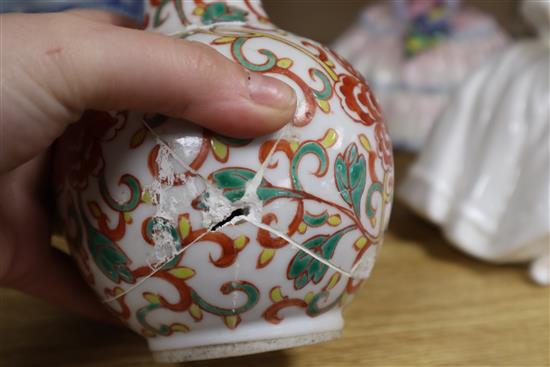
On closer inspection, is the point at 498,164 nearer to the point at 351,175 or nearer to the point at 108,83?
the point at 351,175

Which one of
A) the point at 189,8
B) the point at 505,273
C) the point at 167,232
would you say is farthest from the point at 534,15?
the point at 167,232

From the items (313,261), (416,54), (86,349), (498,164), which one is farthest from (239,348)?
(416,54)

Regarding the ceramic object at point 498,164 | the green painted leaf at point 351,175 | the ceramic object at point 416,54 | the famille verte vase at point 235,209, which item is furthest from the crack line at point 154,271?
the ceramic object at point 416,54

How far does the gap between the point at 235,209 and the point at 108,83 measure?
0.12m

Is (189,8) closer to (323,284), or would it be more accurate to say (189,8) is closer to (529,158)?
(323,284)

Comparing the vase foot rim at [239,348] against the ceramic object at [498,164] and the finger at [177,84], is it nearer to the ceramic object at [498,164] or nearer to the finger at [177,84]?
the finger at [177,84]

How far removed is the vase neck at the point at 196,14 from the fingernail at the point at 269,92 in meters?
0.11

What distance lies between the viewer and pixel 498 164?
859 mm

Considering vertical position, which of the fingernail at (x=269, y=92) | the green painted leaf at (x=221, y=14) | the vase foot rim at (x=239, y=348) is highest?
the green painted leaf at (x=221, y=14)

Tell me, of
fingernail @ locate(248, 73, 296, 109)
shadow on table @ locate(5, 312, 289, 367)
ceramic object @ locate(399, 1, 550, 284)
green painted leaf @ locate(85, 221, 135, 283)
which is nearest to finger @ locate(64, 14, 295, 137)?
fingernail @ locate(248, 73, 296, 109)

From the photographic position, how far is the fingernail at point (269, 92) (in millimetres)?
444

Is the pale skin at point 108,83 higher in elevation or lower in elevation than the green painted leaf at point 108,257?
higher

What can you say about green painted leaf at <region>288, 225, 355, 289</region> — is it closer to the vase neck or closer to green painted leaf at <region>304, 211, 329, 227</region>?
green painted leaf at <region>304, 211, 329, 227</region>

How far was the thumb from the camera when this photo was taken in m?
0.40
